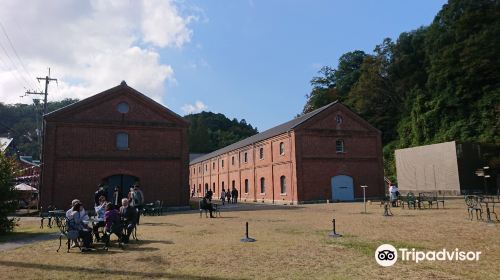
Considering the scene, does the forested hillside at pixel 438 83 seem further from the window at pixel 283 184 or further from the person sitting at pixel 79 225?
the person sitting at pixel 79 225

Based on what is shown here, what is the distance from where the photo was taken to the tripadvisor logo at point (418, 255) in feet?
27.0

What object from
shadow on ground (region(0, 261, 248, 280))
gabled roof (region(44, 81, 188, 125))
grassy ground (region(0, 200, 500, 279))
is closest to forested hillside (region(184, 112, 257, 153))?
gabled roof (region(44, 81, 188, 125))

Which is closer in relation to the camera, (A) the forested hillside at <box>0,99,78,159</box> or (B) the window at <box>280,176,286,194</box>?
(B) the window at <box>280,176,286,194</box>

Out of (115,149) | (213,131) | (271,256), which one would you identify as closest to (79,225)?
(271,256)

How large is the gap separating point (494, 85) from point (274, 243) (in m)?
42.9

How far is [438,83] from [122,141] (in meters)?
40.2

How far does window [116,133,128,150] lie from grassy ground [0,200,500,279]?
44.3 ft

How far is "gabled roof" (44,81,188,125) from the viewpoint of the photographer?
25.0 m

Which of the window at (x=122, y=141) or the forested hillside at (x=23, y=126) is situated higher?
the forested hillside at (x=23, y=126)

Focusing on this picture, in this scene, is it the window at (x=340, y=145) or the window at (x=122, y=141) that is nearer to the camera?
the window at (x=122, y=141)

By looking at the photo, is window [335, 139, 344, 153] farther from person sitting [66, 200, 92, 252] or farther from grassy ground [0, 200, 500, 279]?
person sitting [66, 200, 92, 252]

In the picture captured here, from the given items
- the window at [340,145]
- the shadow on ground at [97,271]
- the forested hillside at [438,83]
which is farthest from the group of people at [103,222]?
the forested hillside at [438,83]

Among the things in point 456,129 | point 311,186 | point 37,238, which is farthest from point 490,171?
point 37,238

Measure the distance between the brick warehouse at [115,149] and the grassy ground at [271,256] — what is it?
1293 cm
